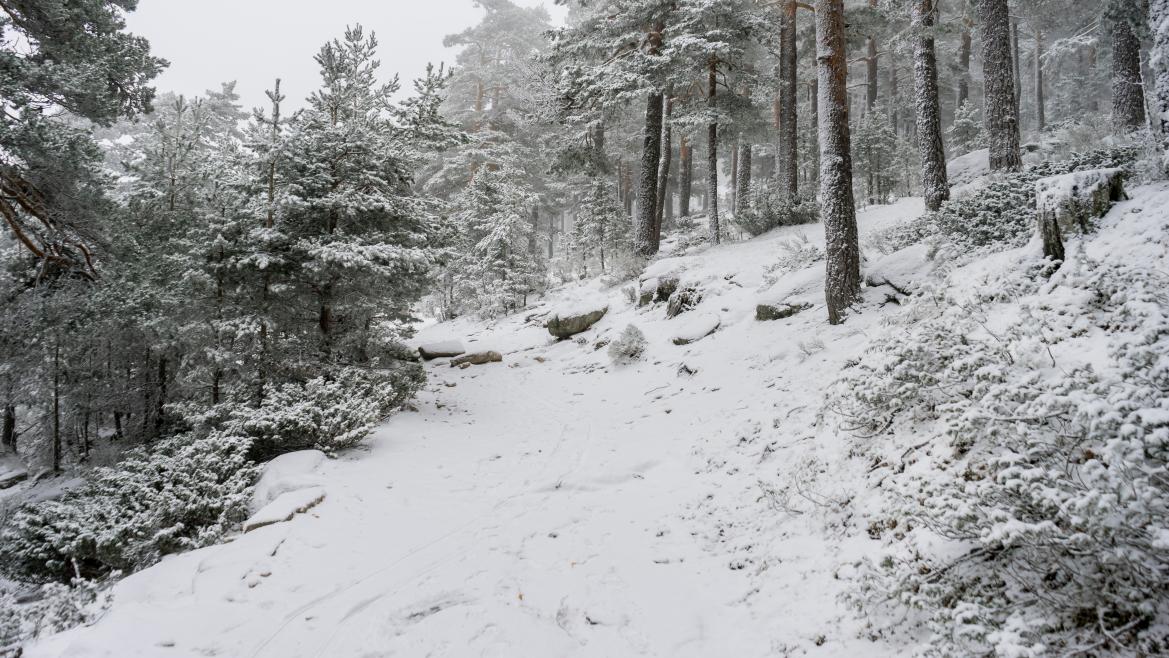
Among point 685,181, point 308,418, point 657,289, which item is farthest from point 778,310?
point 685,181

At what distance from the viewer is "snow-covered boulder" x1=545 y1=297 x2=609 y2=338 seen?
14734 millimetres

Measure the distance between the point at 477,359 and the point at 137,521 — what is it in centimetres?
879

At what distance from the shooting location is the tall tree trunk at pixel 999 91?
10.7 metres

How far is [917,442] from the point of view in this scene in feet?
12.9

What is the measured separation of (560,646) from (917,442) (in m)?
3.08

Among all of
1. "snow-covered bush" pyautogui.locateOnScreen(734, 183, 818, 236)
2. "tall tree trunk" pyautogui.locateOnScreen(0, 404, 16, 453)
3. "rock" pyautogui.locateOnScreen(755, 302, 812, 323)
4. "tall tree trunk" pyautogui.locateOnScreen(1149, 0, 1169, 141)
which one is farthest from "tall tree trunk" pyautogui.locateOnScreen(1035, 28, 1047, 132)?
"tall tree trunk" pyautogui.locateOnScreen(0, 404, 16, 453)

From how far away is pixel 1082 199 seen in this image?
4.59 metres

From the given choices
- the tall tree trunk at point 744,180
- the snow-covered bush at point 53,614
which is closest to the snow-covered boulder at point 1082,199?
the snow-covered bush at point 53,614

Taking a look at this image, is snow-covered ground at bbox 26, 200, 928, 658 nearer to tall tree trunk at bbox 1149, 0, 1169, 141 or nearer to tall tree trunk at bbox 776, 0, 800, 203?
tall tree trunk at bbox 1149, 0, 1169, 141

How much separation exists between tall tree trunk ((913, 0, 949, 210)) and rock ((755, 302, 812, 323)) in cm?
410

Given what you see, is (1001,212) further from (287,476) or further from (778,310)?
(287,476)

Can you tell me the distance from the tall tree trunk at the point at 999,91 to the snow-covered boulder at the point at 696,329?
688cm

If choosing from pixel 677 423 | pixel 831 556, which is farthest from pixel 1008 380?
pixel 677 423

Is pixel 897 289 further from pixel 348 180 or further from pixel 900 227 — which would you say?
pixel 348 180
